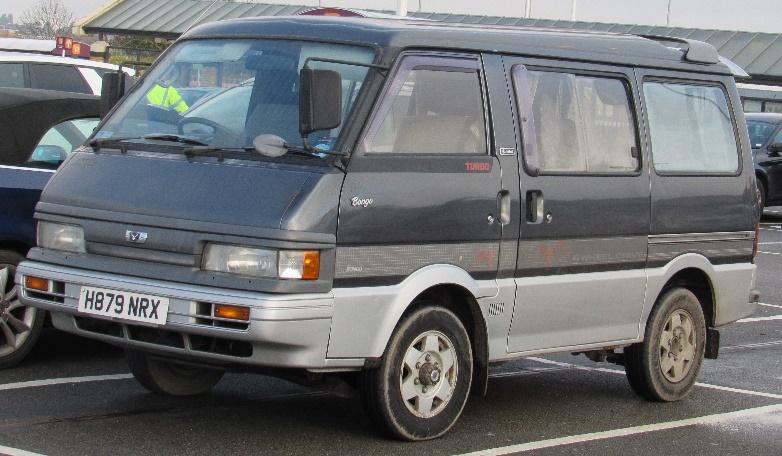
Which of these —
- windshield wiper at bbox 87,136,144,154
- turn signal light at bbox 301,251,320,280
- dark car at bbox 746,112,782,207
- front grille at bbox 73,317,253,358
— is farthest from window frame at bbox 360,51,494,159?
dark car at bbox 746,112,782,207

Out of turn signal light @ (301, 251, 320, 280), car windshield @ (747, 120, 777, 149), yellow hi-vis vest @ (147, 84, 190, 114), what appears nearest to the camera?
turn signal light @ (301, 251, 320, 280)

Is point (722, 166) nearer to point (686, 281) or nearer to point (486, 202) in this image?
point (686, 281)

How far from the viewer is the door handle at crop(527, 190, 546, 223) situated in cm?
757

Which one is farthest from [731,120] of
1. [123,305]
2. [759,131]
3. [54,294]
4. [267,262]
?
→ [759,131]

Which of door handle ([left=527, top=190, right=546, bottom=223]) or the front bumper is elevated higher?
door handle ([left=527, top=190, right=546, bottom=223])

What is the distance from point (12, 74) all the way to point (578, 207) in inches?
307

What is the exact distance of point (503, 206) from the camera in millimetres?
7418

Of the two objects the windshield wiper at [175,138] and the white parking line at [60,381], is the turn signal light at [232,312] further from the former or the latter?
the white parking line at [60,381]

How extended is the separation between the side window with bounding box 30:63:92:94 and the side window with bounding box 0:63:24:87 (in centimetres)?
10

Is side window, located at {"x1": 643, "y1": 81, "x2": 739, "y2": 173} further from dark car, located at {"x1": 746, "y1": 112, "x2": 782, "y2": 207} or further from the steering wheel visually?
dark car, located at {"x1": 746, "y1": 112, "x2": 782, "y2": 207}

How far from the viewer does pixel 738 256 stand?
30.1ft

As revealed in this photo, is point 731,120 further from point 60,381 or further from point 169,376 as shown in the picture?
point 60,381

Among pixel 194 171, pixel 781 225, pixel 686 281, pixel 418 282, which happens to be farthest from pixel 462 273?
pixel 781 225

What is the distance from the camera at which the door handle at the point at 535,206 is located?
7.57 m
